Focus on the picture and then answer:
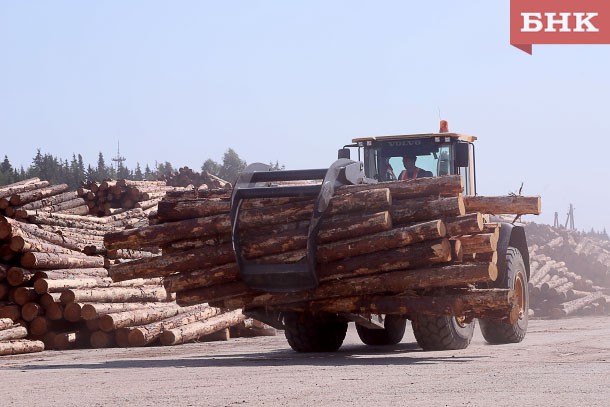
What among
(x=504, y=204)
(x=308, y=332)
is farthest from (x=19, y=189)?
(x=504, y=204)

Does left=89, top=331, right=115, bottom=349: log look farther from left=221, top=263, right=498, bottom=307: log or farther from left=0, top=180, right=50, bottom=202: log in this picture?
left=221, top=263, right=498, bottom=307: log

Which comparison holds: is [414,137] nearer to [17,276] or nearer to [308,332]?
[308,332]

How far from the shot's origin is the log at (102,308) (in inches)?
703

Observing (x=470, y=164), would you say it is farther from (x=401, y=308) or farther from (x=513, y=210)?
(x=401, y=308)

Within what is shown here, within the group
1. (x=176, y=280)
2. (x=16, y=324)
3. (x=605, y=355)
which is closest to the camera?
(x=605, y=355)

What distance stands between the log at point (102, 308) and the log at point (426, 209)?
693cm

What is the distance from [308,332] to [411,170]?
271 cm

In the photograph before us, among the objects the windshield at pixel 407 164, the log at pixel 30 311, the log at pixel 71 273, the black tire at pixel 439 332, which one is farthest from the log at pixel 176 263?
the log at pixel 71 273

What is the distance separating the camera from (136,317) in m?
18.3

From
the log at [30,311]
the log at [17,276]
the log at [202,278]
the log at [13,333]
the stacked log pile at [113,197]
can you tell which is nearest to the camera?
the log at [202,278]

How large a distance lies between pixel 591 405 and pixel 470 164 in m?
8.07

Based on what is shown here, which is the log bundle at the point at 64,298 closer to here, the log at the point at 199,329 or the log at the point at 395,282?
the log at the point at 199,329

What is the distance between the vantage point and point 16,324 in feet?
58.4

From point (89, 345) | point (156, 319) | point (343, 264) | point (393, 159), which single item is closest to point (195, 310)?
point (156, 319)
